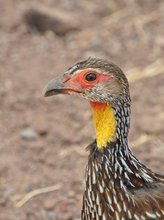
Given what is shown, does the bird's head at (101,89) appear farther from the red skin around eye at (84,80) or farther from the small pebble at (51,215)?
→ the small pebble at (51,215)

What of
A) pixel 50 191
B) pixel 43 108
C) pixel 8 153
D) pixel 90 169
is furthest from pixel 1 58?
pixel 90 169

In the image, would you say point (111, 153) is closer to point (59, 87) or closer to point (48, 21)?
point (59, 87)

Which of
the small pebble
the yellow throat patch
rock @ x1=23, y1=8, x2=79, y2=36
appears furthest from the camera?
rock @ x1=23, y1=8, x2=79, y2=36

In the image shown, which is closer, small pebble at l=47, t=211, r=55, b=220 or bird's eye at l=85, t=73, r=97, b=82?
bird's eye at l=85, t=73, r=97, b=82

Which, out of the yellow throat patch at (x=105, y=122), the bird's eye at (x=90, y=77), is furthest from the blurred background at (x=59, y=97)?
the bird's eye at (x=90, y=77)

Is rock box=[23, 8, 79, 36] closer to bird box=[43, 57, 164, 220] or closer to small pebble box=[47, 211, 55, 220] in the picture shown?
small pebble box=[47, 211, 55, 220]

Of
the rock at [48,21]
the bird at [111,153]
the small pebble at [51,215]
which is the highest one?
the rock at [48,21]

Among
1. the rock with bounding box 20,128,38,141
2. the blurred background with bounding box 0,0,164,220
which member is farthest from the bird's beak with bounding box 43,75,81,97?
the rock with bounding box 20,128,38,141
